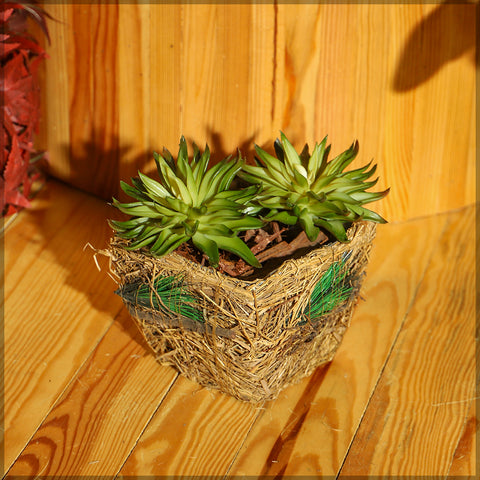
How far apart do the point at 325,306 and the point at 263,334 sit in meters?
0.14

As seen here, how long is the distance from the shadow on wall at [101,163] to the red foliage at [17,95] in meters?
0.13

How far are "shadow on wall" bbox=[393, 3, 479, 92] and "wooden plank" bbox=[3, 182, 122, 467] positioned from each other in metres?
0.78

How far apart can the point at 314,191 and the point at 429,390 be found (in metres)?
0.45

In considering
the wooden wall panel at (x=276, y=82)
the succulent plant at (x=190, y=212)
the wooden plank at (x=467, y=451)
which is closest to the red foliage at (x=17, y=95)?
the wooden wall panel at (x=276, y=82)

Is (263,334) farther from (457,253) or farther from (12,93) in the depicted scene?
(12,93)

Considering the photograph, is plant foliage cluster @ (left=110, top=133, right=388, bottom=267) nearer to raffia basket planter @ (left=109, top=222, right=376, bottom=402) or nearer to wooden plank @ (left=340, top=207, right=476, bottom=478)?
raffia basket planter @ (left=109, top=222, right=376, bottom=402)

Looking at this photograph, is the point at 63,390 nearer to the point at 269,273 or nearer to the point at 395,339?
the point at 269,273

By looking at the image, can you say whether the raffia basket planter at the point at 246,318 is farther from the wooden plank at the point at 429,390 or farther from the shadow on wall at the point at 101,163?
the shadow on wall at the point at 101,163

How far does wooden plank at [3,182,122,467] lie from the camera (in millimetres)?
1324

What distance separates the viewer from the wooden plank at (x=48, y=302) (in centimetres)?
132

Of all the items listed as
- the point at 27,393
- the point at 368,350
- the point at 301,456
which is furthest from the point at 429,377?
the point at 27,393

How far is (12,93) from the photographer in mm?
1568

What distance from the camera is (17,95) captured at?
158cm

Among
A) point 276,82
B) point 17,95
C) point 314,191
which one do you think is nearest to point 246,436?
point 314,191
